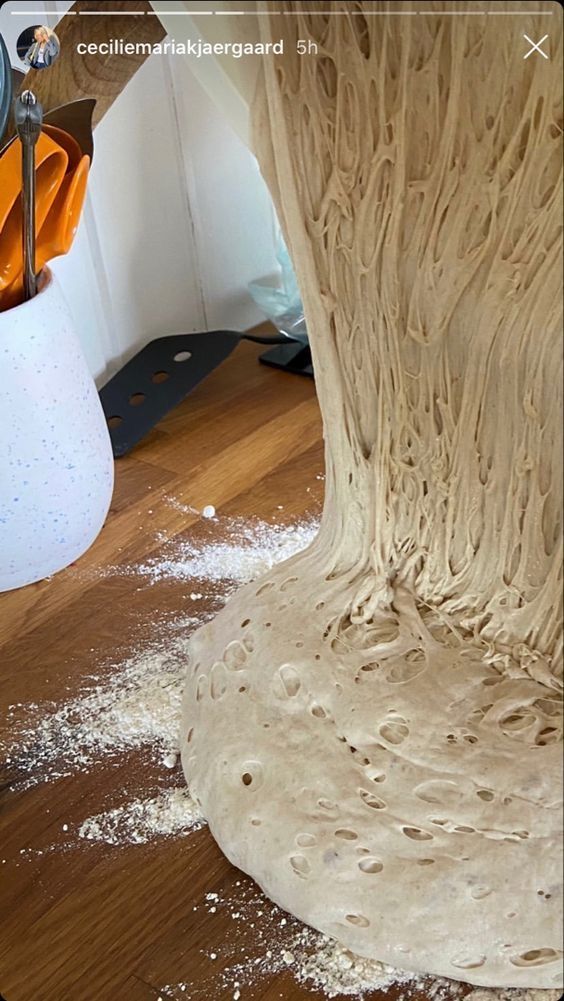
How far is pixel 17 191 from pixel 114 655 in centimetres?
32

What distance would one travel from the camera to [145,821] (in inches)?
23.9

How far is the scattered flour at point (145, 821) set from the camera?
0.60 metres

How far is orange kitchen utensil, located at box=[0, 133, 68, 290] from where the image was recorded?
0.70 metres

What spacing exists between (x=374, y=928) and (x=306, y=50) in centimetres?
42

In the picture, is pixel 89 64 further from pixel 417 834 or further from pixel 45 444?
pixel 417 834

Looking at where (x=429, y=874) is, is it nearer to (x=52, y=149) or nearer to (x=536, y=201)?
(x=536, y=201)

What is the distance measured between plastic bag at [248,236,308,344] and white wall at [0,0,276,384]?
0.06 m

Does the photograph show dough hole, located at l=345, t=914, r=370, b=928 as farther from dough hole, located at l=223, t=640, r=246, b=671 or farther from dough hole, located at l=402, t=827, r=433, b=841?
dough hole, located at l=223, t=640, r=246, b=671

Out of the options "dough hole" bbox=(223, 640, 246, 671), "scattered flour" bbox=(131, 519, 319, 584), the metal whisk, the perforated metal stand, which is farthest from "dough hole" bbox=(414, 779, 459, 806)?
the perforated metal stand

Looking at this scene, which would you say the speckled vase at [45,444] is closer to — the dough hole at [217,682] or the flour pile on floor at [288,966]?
the dough hole at [217,682]

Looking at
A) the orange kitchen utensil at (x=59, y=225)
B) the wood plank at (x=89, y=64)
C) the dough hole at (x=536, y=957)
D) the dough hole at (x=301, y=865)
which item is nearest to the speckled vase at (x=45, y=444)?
the orange kitchen utensil at (x=59, y=225)

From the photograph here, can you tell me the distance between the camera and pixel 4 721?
685 millimetres

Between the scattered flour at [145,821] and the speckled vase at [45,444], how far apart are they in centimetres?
24

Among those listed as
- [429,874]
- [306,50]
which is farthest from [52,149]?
[429,874]
